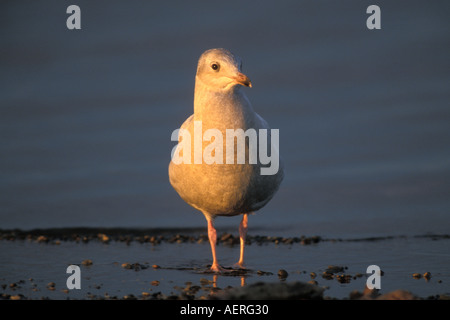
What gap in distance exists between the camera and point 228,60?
1077 centimetres

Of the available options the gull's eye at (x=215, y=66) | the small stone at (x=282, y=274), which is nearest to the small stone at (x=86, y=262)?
the small stone at (x=282, y=274)

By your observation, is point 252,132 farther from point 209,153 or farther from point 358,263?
point 358,263

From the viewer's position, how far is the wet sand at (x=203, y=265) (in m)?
9.80

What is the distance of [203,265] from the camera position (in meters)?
13.2

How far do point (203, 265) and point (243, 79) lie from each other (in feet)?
15.5

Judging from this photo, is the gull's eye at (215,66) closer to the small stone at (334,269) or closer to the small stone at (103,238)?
the small stone at (334,269)

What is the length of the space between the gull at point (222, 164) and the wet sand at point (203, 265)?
4.84ft

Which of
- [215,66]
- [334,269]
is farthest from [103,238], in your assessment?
[215,66]

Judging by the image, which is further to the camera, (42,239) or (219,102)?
(42,239)

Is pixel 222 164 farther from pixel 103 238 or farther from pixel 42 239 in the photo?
pixel 42 239

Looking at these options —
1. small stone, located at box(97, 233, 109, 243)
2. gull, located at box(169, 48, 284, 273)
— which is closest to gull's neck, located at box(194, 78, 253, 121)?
gull, located at box(169, 48, 284, 273)

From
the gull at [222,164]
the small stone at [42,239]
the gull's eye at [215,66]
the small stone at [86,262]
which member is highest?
the gull's eye at [215,66]
